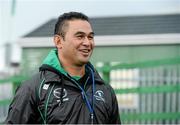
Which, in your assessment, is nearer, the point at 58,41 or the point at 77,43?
the point at 77,43

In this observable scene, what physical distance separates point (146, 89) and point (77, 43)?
4101 millimetres

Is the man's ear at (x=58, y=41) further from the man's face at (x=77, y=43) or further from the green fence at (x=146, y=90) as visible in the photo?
the green fence at (x=146, y=90)

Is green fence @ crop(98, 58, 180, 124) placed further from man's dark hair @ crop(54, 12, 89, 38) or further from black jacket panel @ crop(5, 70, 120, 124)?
black jacket panel @ crop(5, 70, 120, 124)

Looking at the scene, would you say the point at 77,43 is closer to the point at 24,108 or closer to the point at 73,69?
the point at 73,69

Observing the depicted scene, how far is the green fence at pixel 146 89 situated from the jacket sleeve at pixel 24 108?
404cm

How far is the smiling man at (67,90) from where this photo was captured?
259 centimetres

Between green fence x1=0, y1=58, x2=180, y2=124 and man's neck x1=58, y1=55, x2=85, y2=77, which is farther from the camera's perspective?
green fence x1=0, y1=58, x2=180, y2=124

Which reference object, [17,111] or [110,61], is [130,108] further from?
[17,111]

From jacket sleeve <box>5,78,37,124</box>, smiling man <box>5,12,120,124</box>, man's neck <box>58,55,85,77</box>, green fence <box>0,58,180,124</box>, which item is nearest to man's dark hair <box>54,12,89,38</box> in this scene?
smiling man <box>5,12,120,124</box>

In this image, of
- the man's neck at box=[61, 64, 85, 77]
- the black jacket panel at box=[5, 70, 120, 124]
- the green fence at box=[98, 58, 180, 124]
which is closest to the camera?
the black jacket panel at box=[5, 70, 120, 124]

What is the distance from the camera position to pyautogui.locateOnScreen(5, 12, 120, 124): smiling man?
2586mm

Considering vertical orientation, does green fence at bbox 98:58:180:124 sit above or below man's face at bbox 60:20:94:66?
below

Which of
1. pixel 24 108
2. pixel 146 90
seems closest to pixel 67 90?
pixel 24 108

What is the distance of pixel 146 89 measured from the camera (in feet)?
21.8
